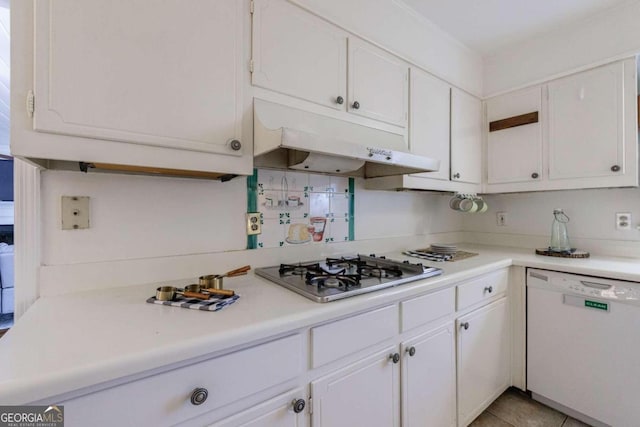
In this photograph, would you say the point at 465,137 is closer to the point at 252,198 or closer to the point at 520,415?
the point at 252,198

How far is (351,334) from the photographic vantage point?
954mm

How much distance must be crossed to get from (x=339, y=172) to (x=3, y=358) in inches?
54.1

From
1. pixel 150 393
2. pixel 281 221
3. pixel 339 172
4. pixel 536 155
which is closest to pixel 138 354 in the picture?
pixel 150 393

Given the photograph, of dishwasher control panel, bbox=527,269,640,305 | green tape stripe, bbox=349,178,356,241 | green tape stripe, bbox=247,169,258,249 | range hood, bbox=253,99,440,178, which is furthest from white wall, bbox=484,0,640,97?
green tape stripe, bbox=247,169,258,249

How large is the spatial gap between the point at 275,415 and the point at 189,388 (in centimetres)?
28

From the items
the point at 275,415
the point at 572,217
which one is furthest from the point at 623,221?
the point at 275,415

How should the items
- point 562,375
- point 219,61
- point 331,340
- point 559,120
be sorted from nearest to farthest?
1. point 331,340
2. point 219,61
3. point 562,375
4. point 559,120

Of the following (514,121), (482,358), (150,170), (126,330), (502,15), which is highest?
(502,15)

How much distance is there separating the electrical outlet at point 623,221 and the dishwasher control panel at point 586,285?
0.68m

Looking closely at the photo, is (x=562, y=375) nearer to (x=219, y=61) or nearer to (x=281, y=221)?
(x=281, y=221)

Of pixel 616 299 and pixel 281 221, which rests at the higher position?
pixel 281 221

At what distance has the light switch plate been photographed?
99 cm

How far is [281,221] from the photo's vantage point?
1.46m

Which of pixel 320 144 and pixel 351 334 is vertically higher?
pixel 320 144
